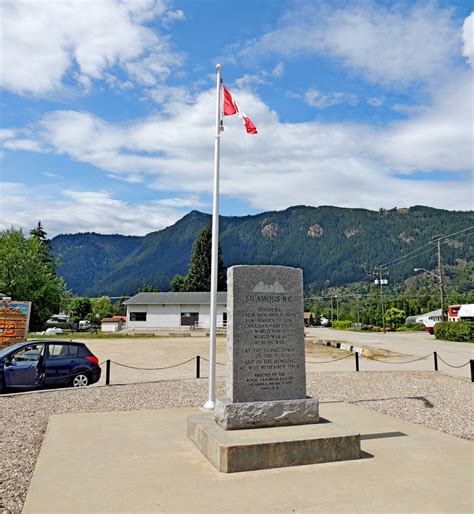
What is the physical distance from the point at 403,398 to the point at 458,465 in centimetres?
592

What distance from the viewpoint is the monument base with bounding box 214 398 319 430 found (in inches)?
268

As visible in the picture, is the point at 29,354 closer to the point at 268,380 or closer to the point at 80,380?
the point at 80,380

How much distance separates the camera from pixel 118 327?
2665 inches

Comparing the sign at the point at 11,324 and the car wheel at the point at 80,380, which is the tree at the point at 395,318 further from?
the car wheel at the point at 80,380

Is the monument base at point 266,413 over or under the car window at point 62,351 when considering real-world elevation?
under

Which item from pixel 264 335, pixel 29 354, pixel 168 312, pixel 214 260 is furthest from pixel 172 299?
pixel 264 335

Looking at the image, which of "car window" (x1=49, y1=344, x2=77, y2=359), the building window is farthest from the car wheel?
the building window

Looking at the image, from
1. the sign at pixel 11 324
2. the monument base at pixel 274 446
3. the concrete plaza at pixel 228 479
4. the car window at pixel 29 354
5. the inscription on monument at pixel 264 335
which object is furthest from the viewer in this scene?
the sign at pixel 11 324

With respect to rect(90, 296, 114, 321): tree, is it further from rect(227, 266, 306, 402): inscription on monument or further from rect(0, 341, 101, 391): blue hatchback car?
rect(227, 266, 306, 402): inscription on monument

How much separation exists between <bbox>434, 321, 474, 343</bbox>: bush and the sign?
3320cm

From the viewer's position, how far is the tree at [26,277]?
5053 centimetres

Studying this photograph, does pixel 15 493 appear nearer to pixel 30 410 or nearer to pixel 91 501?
pixel 91 501

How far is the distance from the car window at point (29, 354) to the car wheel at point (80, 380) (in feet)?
3.79

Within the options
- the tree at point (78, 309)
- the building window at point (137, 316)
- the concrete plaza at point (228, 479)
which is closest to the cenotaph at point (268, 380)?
the concrete plaza at point (228, 479)
